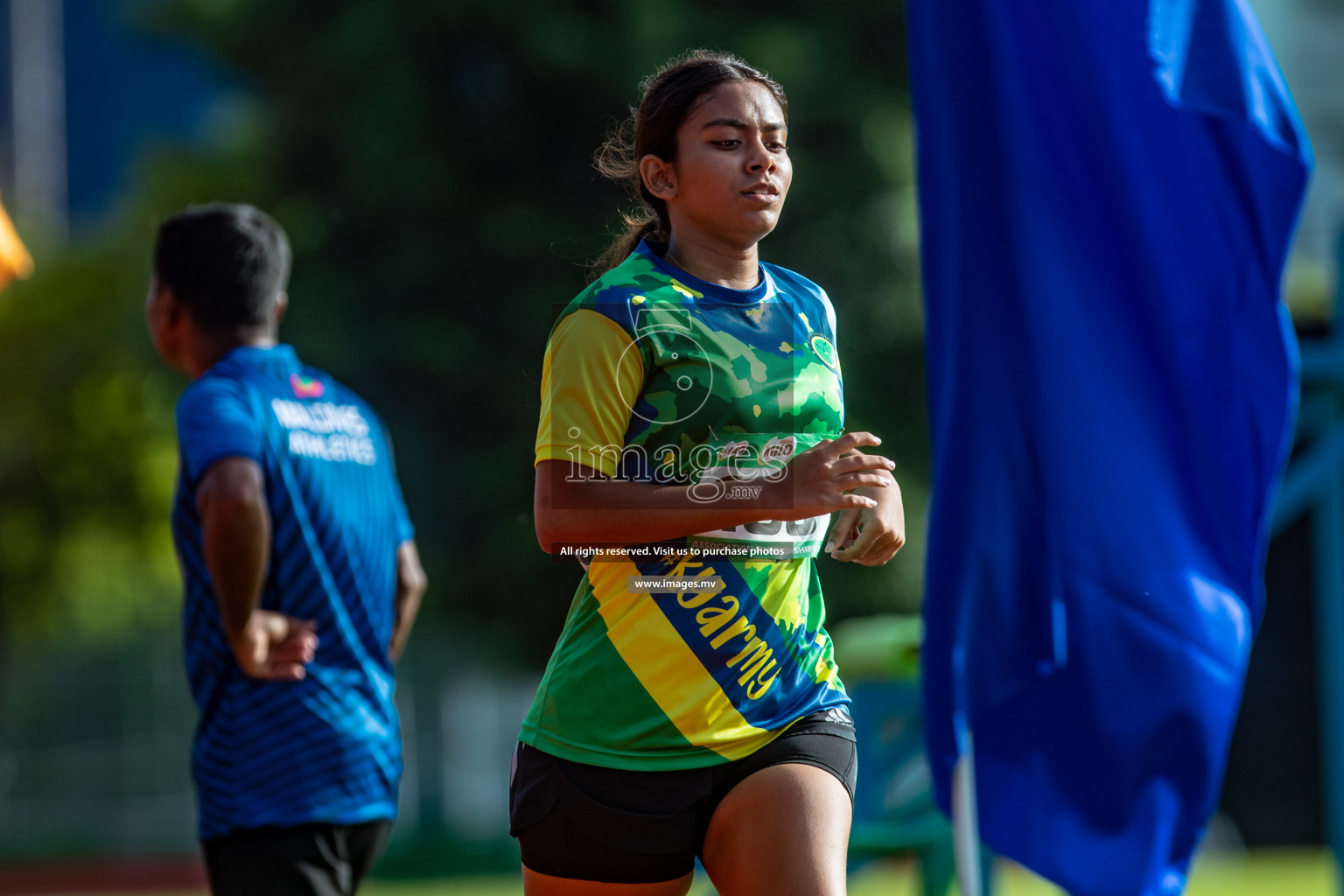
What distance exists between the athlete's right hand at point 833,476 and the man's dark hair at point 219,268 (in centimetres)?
167

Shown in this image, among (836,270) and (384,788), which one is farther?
(836,270)

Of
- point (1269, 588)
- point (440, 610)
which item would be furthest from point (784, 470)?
point (440, 610)

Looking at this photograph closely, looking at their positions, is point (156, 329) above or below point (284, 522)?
above

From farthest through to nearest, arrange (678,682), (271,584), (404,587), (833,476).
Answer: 1. (404,587)
2. (271,584)
3. (678,682)
4. (833,476)

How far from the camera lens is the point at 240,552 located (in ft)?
10.1

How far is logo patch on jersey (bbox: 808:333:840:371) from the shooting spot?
2453mm

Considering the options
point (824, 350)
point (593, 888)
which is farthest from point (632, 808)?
point (824, 350)

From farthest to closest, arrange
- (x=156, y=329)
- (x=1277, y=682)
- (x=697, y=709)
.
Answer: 1. (x=1277, y=682)
2. (x=156, y=329)
3. (x=697, y=709)

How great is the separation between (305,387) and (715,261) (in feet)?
4.11

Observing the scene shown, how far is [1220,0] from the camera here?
10.9 ft

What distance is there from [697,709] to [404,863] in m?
11.3

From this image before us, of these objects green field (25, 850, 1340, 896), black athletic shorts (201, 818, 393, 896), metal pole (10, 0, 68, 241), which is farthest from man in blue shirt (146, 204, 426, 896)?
metal pole (10, 0, 68, 241)

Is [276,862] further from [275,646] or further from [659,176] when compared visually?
[659,176]

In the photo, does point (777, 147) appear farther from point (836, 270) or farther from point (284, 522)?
point (836, 270)
